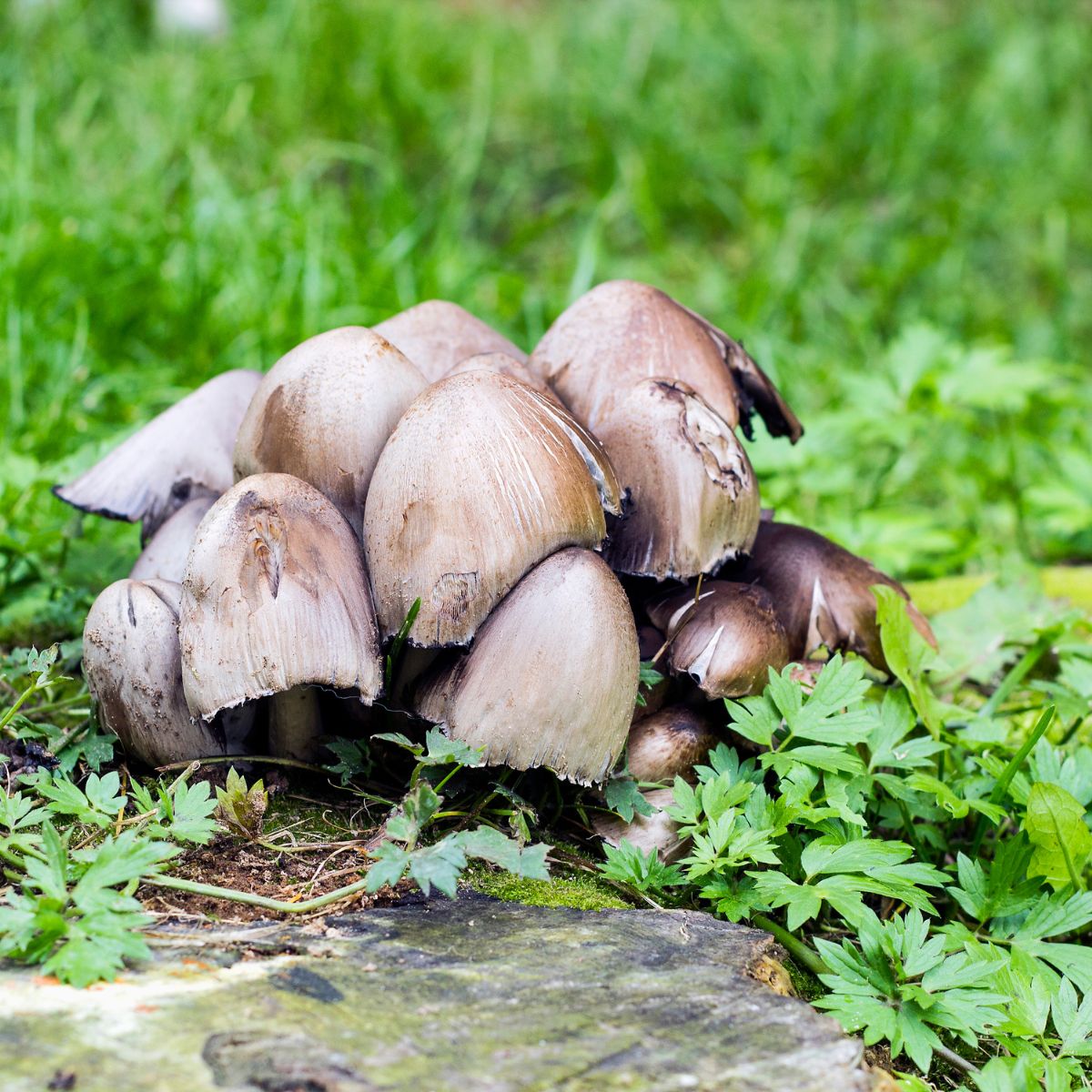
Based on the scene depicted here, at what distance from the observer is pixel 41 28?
4.85 m

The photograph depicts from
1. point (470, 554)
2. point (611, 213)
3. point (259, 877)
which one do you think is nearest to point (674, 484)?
point (470, 554)

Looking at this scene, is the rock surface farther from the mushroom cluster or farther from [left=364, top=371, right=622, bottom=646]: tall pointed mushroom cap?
[left=364, top=371, right=622, bottom=646]: tall pointed mushroom cap

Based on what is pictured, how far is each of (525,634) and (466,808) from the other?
276 mm

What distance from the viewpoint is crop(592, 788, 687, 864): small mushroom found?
158 cm

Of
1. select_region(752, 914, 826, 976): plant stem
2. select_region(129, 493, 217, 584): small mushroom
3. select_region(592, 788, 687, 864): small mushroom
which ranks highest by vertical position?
select_region(129, 493, 217, 584): small mushroom

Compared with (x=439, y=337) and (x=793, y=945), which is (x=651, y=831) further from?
(x=439, y=337)

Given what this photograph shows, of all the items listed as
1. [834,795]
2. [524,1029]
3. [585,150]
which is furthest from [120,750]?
[585,150]

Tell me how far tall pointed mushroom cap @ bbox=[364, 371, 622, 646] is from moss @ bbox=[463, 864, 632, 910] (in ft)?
1.01

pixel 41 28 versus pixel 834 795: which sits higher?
pixel 41 28

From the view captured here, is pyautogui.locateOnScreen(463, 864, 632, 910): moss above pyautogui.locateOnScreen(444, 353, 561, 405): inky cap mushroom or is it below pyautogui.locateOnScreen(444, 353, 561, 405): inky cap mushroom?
below

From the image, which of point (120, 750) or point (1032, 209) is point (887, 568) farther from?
point (1032, 209)

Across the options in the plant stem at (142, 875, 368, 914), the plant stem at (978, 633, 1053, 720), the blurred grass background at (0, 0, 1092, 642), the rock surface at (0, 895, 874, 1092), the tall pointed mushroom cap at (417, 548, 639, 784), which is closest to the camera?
the rock surface at (0, 895, 874, 1092)

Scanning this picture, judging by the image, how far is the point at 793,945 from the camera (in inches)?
58.1

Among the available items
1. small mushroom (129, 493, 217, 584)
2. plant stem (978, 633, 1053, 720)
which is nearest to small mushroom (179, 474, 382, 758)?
small mushroom (129, 493, 217, 584)
